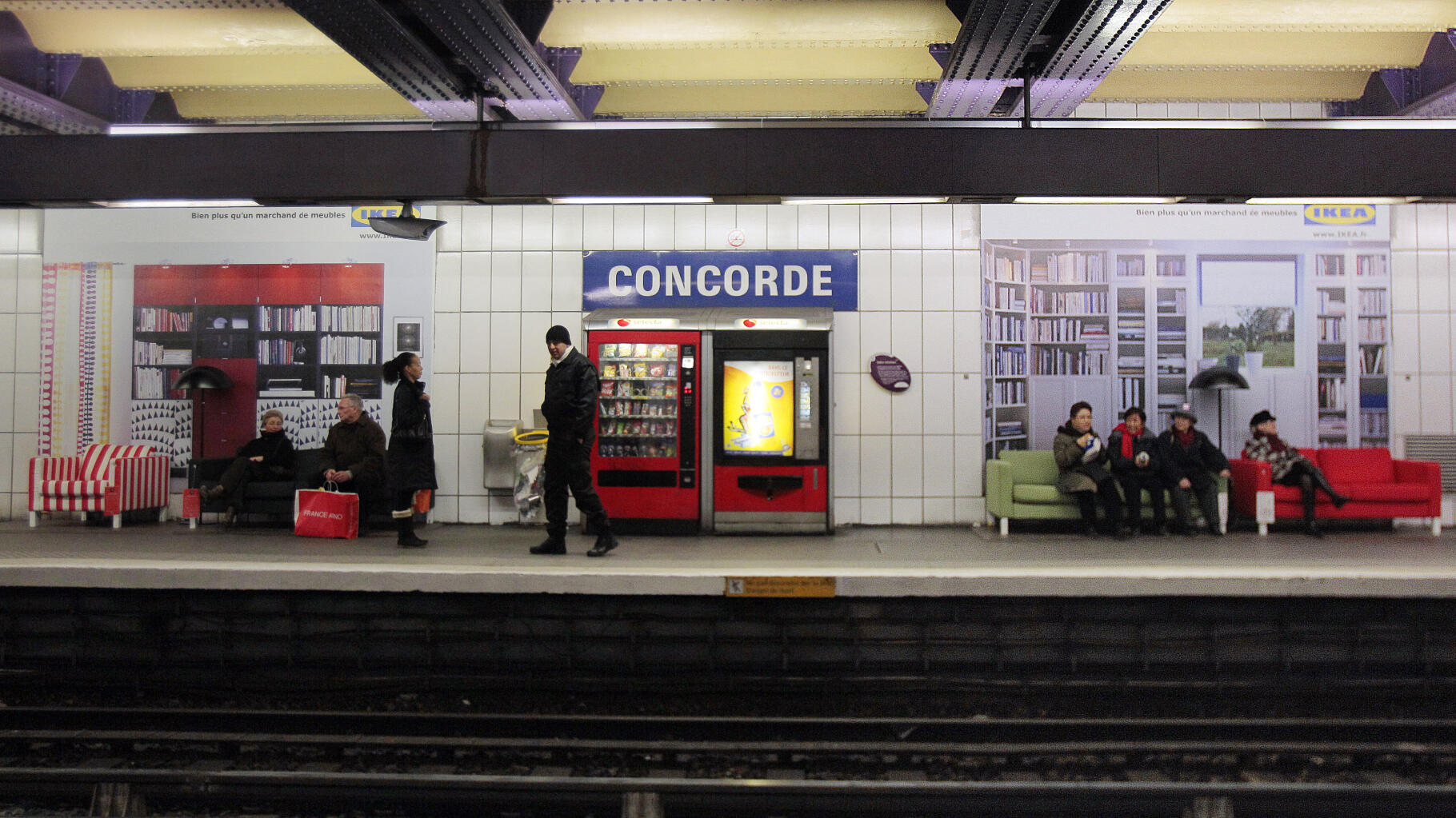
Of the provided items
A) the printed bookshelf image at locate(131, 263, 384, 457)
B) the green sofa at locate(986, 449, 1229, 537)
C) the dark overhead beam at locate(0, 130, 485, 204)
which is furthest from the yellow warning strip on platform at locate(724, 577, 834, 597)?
the printed bookshelf image at locate(131, 263, 384, 457)

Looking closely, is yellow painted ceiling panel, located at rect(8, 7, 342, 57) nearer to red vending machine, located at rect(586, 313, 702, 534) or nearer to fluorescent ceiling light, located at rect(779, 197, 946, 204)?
fluorescent ceiling light, located at rect(779, 197, 946, 204)

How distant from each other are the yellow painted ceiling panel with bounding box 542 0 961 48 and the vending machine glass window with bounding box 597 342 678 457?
112 inches

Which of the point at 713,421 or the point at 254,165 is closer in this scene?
the point at 254,165

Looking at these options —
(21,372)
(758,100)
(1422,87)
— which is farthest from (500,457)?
(1422,87)

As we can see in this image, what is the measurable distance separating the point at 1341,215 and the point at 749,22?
680cm

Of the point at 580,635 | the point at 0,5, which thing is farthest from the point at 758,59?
the point at 0,5

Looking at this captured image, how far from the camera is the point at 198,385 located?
7477mm

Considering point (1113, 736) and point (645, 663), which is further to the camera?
point (645, 663)

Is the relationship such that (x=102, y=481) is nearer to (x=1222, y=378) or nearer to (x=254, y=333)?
(x=254, y=333)

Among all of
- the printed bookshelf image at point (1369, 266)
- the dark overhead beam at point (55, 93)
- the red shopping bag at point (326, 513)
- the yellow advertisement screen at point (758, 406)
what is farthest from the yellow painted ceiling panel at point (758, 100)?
the printed bookshelf image at point (1369, 266)

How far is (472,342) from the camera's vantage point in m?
7.79

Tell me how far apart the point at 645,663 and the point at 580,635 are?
48 cm

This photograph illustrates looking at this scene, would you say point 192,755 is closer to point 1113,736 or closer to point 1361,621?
point 1113,736

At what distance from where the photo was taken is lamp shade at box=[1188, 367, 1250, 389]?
7309mm
